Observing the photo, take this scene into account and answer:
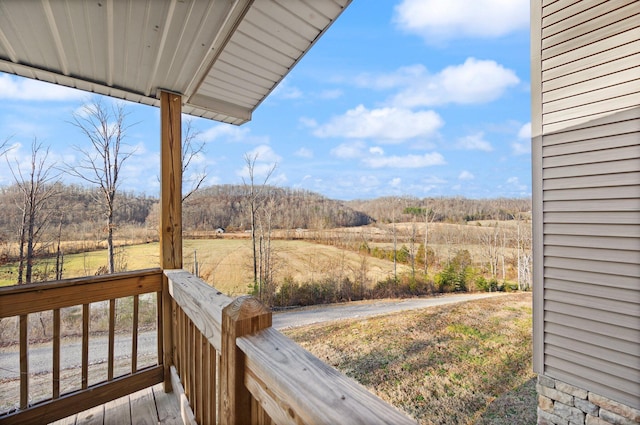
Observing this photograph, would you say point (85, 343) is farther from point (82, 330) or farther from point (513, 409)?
point (513, 409)

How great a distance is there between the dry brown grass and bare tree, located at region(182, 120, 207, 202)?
13.0 feet

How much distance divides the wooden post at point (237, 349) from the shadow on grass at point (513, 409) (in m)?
3.80

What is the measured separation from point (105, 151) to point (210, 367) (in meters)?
5.95

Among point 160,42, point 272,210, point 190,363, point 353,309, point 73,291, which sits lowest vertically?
point 353,309

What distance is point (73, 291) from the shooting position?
5.17ft

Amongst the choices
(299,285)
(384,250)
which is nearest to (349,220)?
(384,250)

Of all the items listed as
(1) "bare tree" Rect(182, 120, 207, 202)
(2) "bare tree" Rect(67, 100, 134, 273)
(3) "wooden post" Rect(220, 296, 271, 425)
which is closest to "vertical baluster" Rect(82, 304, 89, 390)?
(3) "wooden post" Rect(220, 296, 271, 425)

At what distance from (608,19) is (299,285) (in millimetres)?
7579

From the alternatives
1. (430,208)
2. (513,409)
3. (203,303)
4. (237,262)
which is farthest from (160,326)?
(430,208)

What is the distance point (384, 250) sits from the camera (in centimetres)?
982

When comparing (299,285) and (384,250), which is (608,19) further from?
(384,250)

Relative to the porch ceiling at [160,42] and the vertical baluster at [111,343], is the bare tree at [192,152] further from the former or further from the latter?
the vertical baluster at [111,343]

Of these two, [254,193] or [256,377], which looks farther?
[254,193]

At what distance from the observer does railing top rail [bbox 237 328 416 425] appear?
1.41 ft
